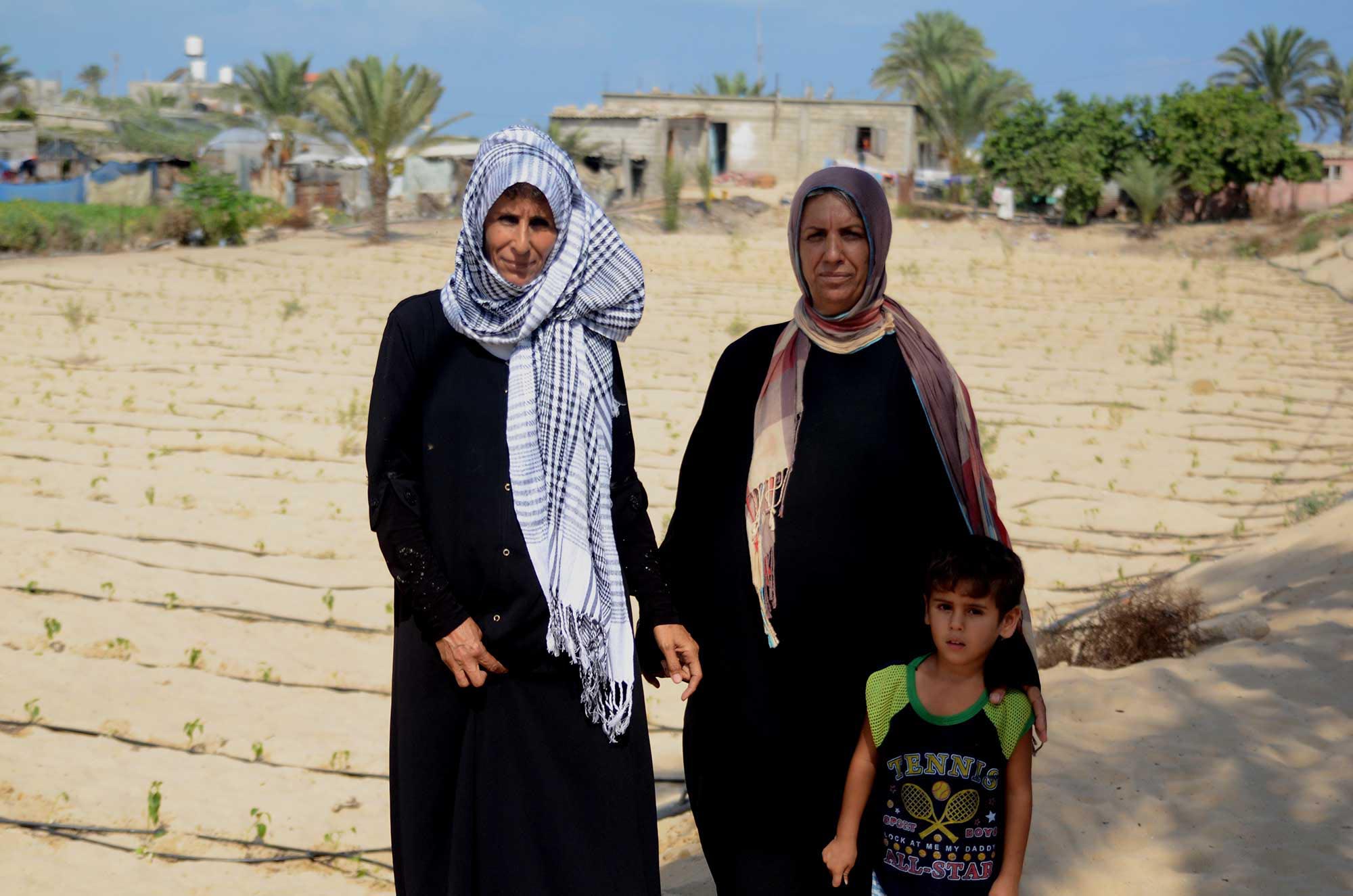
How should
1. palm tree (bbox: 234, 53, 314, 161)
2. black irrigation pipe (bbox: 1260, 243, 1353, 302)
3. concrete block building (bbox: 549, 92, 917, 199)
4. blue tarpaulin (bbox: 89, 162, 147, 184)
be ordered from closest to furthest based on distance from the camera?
black irrigation pipe (bbox: 1260, 243, 1353, 302), blue tarpaulin (bbox: 89, 162, 147, 184), concrete block building (bbox: 549, 92, 917, 199), palm tree (bbox: 234, 53, 314, 161)

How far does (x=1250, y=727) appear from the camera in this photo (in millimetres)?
3555

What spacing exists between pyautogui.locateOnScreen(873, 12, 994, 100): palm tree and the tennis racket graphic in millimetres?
40714

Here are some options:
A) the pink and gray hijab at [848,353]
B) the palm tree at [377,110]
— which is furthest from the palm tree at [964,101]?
the pink and gray hijab at [848,353]

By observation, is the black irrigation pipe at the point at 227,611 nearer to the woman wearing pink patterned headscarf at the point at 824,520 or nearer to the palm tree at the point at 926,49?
the woman wearing pink patterned headscarf at the point at 824,520

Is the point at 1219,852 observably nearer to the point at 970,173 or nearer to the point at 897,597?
the point at 897,597

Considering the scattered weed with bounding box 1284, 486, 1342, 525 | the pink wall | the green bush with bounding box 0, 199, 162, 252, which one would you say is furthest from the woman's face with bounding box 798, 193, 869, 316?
the pink wall

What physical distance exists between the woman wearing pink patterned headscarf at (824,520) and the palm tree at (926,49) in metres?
40.3

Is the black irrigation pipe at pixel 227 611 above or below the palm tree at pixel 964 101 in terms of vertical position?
below

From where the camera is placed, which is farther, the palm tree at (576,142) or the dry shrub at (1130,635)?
the palm tree at (576,142)

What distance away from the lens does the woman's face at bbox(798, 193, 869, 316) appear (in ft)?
6.84

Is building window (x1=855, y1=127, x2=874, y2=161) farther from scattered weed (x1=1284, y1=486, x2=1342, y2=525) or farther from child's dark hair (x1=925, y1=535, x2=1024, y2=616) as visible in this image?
child's dark hair (x1=925, y1=535, x2=1024, y2=616)

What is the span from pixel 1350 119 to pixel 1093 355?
39.3m

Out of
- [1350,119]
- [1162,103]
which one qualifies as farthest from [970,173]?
[1350,119]

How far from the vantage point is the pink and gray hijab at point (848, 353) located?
2.05 metres
